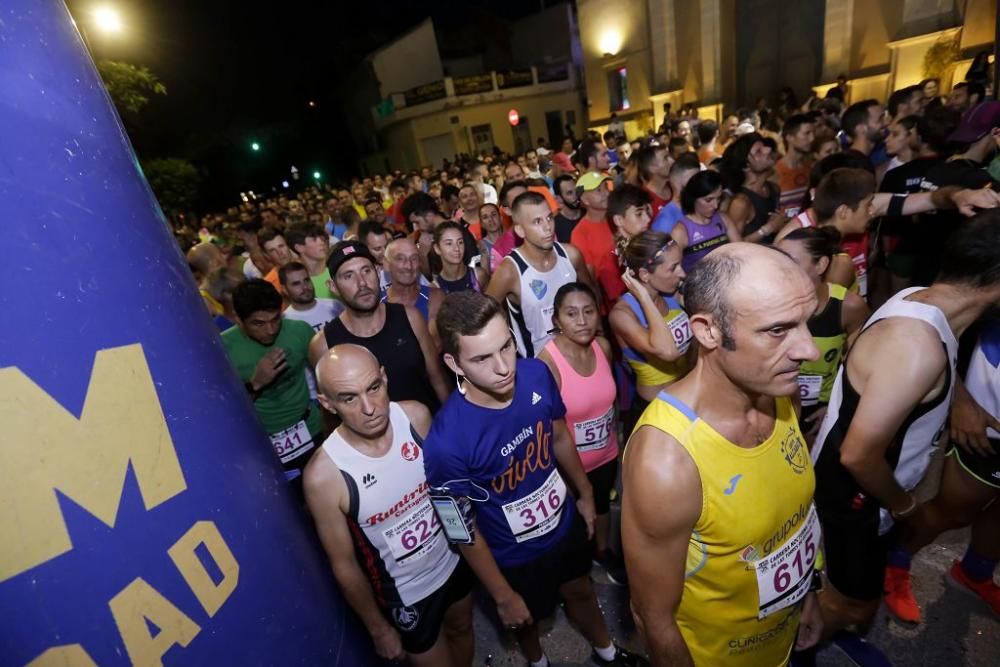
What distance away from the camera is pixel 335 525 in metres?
2.36

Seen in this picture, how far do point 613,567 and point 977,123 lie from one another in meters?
5.35

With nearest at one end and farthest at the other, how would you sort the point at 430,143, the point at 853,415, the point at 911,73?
the point at 853,415, the point at 911,73, the point at 430,143

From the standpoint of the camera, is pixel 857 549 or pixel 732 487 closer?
pixel 732 487

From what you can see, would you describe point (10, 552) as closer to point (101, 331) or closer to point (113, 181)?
point (101, 331)

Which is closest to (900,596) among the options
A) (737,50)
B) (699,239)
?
(699,239)

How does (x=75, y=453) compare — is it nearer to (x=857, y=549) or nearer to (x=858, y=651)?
(x=857, y=549)

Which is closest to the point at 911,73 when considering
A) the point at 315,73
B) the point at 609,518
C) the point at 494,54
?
the point at 609,518

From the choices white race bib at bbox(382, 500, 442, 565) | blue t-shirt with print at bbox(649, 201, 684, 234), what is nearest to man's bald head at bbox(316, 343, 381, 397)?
white race bib at bbox(382, 500, 442, 565)

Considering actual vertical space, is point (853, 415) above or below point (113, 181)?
below

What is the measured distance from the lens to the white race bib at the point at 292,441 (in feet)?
12.9

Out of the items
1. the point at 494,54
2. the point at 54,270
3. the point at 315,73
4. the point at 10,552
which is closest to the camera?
the point at 10,552

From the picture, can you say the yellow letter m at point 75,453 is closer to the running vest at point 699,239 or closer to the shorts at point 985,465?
the shorts at point 985,465

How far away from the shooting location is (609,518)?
3754 mm

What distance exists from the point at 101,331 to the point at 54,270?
0.18 metres
